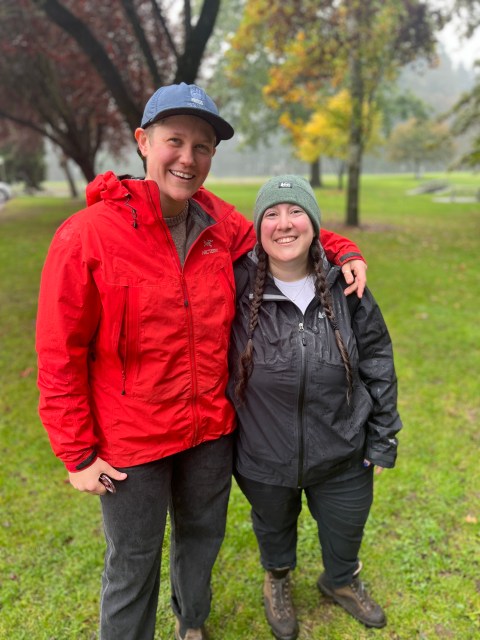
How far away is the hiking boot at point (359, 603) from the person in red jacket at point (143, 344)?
1.09 metres

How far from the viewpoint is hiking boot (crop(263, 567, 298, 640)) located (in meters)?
2.45

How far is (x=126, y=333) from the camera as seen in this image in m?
1.69

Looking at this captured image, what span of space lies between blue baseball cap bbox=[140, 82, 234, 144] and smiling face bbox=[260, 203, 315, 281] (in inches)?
16.7

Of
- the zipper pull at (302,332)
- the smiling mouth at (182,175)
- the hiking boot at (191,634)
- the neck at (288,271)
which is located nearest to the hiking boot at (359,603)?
the hiking boot at (191,634)

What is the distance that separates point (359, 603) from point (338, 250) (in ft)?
6.03

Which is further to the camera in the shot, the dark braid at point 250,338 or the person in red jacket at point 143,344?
the dark braid at point 250,338

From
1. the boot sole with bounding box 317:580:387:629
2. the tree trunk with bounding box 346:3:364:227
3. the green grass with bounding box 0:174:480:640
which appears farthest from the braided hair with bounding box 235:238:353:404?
the tree trunk with bounding box 346:3:364:227

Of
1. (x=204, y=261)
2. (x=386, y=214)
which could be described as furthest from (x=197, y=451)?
(x=386, y=214)

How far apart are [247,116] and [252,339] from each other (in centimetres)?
3046

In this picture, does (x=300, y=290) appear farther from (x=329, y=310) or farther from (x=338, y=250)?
(x=338, y=250)

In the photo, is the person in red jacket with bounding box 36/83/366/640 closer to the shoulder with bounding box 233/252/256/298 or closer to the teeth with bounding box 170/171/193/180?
the teeth with bounding box 170/171/193/180

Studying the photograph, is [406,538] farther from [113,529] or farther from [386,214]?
[386,214]

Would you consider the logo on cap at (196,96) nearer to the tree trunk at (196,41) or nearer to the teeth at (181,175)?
the teeth at (181,175)

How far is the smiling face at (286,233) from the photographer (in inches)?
77.4
